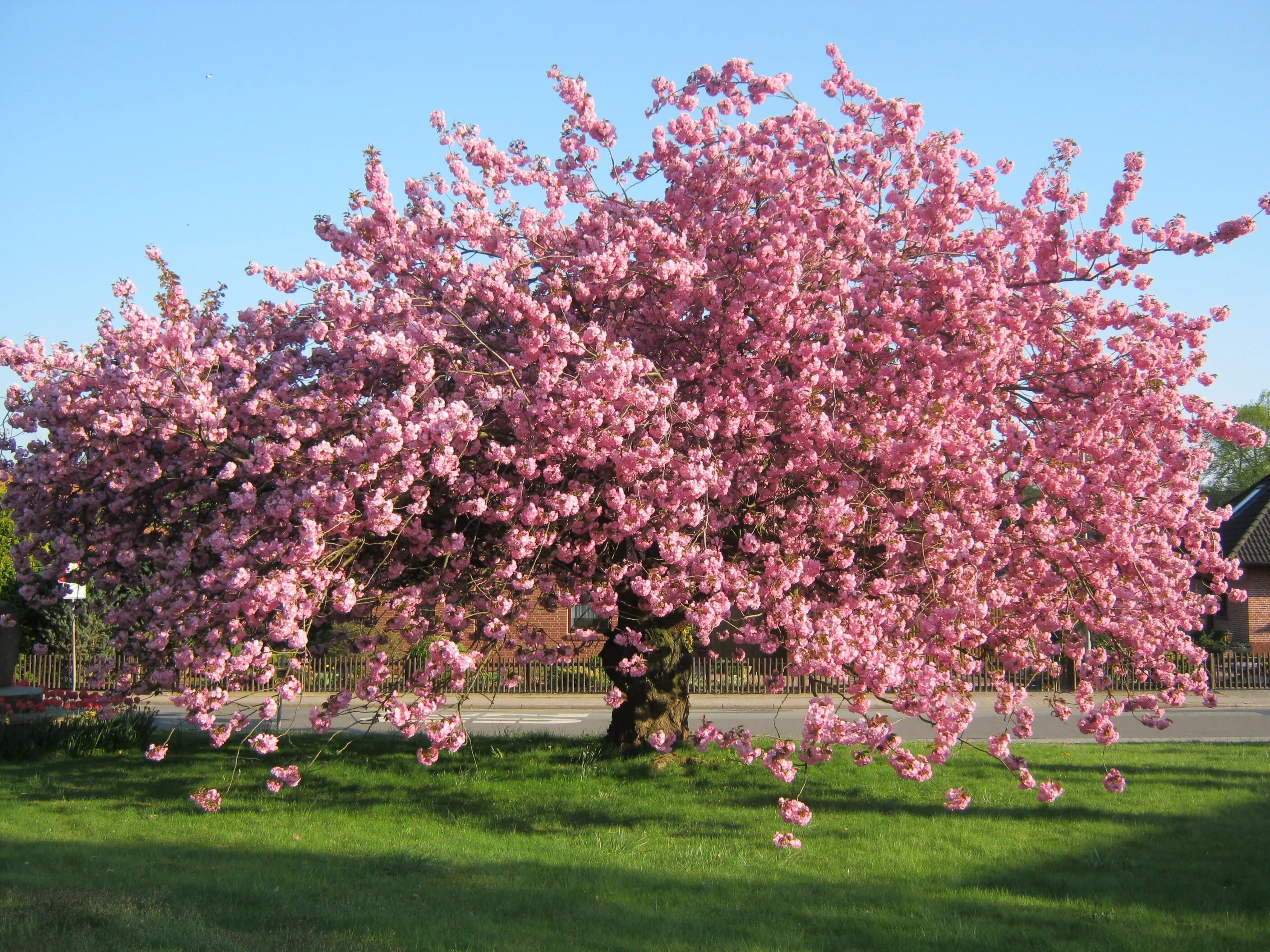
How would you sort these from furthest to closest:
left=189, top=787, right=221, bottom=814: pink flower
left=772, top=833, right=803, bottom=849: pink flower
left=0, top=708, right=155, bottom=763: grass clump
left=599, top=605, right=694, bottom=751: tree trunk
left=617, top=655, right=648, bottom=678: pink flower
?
left=0, top=708, right=155, bottom=763: grass clump
left=599, top=605, right=694, bottom=751: tree trunk
left=617, top=655, right=648, bottom=678: pink flower
left=189, top=787, right=221, bottom=814: pink flower
left=772, top=833, right=803, bottom=849: pink flower

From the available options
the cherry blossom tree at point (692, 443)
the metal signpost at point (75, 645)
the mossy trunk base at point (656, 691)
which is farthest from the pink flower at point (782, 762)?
the metal signpost at point (75, 645)

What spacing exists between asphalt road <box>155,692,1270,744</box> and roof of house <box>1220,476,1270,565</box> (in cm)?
983

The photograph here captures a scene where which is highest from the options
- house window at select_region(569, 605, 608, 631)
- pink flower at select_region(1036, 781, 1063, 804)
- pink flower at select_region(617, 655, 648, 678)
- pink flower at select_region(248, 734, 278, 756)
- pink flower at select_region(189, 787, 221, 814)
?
house window at select_region(569, 605, 608, 631)

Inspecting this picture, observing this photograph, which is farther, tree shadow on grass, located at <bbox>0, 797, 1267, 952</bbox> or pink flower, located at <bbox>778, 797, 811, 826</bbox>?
pink flower, located at <bbox>778, 797, 811, 826</bbox>

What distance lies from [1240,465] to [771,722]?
46.5 meters

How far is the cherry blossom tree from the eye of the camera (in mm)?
7461

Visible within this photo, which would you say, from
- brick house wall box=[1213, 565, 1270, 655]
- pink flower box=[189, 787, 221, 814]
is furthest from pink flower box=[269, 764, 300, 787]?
brick house wall box=[1213, 565, 1270, 655]

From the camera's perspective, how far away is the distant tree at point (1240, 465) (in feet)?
167

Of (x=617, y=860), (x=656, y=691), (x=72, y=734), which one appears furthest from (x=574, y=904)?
(x=72, y=734)

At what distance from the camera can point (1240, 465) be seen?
5491 cm

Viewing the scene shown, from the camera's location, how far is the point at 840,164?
9.65m

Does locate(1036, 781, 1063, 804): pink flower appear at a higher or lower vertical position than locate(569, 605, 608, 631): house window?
lower

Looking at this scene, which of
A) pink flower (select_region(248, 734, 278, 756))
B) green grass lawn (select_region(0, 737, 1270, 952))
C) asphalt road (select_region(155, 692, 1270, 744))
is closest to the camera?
green grass lawn (select_region(0, 737, 1270, 952))

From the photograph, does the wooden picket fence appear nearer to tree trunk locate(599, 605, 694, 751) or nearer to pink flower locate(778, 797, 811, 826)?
tree trunk locate(599, 605, 694, 751)
